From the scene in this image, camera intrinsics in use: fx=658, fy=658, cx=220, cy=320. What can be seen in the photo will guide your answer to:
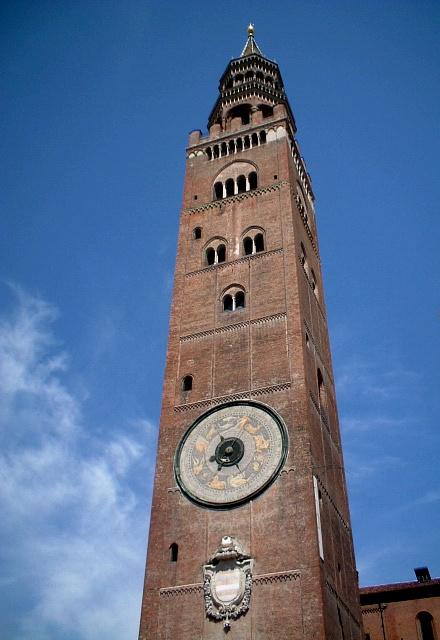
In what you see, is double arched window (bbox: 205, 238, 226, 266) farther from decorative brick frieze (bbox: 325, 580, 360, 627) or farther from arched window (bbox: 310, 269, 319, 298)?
decorative brick frieze (bbox: 325, 580, 360, 627)

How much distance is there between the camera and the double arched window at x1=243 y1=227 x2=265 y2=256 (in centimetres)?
2518

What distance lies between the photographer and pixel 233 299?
77.8ft

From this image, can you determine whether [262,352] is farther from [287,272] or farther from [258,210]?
[258,210]

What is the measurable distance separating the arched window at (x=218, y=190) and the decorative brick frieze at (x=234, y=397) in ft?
35.1

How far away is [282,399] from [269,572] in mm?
5175

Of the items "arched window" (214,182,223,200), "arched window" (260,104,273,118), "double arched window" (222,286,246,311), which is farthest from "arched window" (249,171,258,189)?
"arched window" (260,104,273,118)

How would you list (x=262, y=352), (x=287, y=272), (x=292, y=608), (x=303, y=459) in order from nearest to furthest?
(x=292, y=608)
(x=303, y=459)
(x=262, y=352)
(x=287, y=272)

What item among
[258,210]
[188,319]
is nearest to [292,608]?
[188,319]

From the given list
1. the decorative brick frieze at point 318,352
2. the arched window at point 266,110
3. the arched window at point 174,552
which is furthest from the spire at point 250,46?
the arched window at point 174,552

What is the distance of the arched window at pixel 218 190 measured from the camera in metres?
28.5

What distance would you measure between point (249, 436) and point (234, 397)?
5.06ft

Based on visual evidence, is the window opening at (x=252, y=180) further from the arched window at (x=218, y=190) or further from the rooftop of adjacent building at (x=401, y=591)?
the rooftop of adjacent building at (x=401, y=591)

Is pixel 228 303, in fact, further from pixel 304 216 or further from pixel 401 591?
pixel 401 591

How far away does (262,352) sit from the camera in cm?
2141
